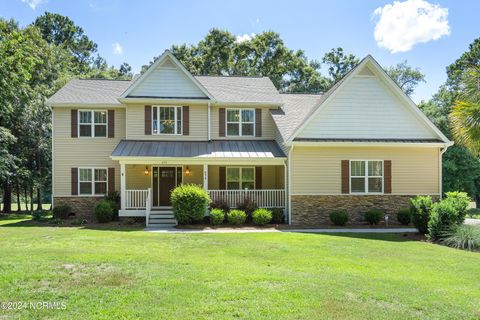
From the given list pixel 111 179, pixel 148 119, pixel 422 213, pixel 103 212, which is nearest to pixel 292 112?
pixel 148 119

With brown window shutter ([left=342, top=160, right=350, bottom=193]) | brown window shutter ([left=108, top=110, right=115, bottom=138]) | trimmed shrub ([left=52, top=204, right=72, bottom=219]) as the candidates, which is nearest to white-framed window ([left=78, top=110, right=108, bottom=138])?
brown window shutter ([left=108, top=110, right=115, bottom=138])

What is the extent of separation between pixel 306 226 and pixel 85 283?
11184 millimetres

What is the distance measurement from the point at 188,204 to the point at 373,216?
27.1ft

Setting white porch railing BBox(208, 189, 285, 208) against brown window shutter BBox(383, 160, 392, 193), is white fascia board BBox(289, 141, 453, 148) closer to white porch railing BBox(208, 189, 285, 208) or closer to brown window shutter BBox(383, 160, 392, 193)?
brown window shutter BBox(383, 160, 392, 193)

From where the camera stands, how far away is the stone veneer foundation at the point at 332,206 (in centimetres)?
1647

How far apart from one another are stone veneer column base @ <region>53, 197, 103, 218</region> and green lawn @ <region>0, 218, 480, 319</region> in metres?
7.50

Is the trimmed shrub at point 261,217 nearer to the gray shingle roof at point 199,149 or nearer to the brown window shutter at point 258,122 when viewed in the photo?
the gray shingle roof at point 199,149

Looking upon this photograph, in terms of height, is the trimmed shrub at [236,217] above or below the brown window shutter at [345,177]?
below

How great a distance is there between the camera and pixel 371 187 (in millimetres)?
16891

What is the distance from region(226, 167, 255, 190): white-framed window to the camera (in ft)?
63.1

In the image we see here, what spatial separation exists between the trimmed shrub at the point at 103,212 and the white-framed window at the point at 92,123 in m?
4.25

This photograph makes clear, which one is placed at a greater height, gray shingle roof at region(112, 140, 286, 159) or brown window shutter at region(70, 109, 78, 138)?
brown window shutter at region(70, 109, 78, 138)

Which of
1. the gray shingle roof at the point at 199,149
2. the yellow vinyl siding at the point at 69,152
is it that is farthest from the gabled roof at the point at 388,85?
the yellow vinyl siding at the point at 69,152

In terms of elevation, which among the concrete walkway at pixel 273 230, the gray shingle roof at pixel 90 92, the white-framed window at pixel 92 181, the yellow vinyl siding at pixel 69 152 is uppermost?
the gray shingle roof at pixel 90 92
